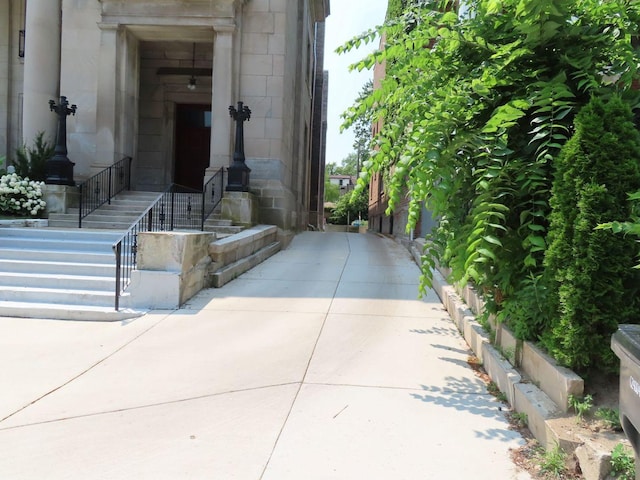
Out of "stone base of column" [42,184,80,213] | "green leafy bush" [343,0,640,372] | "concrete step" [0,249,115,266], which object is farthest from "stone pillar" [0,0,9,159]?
"green leafy bush" [343,0,640,372]

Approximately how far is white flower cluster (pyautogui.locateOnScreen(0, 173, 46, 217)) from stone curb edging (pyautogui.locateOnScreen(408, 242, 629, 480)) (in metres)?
9.67

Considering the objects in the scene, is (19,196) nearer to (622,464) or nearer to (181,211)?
(181,211)

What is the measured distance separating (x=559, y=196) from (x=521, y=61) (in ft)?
4.60

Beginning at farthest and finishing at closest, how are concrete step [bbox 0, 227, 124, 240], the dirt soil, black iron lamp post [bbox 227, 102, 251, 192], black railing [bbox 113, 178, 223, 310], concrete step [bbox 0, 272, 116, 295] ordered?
1. black iron lamp post [bbox 227, 102, 251, 192]
2. black railing [bbox 113, 178, 223, 310]
3. concrete step [bbox 0, 227, 124, 240]
4. concrete step [bbox 0, 272, 116, 295]
5. the dirt soil

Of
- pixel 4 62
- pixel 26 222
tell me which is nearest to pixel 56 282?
pixel 26 222

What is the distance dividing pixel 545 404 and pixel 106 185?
11.8 m

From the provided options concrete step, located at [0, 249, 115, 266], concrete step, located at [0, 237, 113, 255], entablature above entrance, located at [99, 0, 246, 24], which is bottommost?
concrete step, located at [0, 249, 115, 266]

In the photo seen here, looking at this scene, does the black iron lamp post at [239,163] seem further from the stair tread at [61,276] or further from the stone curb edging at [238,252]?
the stair tread at [61,276]

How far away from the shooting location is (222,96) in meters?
12.2

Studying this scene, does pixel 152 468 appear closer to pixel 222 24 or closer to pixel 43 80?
pixel 222 24

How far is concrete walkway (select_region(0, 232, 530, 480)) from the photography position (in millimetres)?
2785

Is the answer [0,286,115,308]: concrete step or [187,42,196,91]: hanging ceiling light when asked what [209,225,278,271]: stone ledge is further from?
[187,42,196,91]: hanging ceiling light

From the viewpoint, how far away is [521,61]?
3977mm

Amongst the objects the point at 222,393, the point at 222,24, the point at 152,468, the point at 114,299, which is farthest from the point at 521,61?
the point at 222,24
